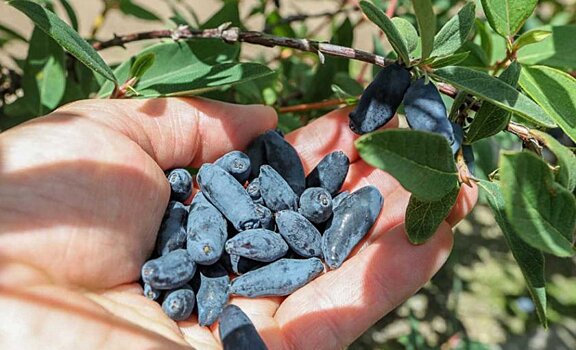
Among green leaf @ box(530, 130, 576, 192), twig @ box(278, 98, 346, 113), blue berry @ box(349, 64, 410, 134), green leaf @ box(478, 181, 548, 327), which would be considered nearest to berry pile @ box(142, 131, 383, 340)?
twig @ box(278, 98, 346, 113)

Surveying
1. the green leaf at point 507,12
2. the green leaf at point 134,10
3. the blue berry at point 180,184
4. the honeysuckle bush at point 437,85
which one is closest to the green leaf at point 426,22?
the honeysuckle bush at point 437,85

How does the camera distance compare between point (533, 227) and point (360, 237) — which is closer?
point (533, 227)

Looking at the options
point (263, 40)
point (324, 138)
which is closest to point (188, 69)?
point (263, 40)

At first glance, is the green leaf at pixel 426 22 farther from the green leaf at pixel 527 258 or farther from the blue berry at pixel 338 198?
the blue berry at pixel 338 198

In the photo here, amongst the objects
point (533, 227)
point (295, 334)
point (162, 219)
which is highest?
point (533, 227)

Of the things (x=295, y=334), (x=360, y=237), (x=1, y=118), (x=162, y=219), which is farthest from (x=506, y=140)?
(x=1, y=118)

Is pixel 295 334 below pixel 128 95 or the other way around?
below

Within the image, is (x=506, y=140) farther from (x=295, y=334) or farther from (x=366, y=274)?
(x=295, y=334)
